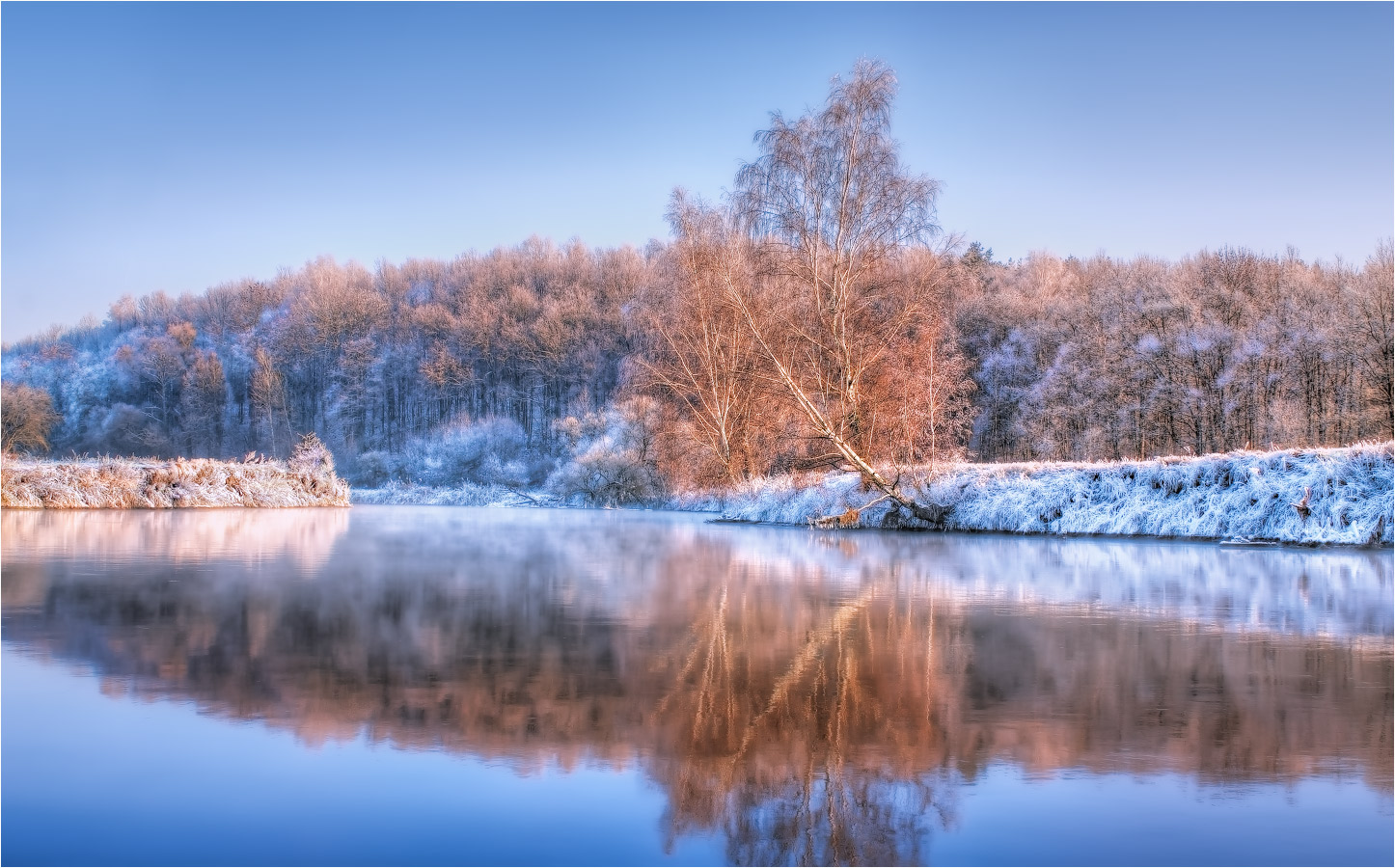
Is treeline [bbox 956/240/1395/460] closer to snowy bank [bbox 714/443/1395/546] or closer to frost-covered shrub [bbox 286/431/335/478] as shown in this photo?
snowy bank [bbox 714/443/1395/546]

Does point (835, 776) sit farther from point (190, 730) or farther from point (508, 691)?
point (190, 730)

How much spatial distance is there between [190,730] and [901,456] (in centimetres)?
1901

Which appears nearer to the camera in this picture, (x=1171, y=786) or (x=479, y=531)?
(x=1171, y=786)

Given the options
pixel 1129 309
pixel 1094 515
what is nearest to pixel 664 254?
pixel 1094 515

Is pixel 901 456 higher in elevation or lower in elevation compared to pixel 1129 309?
lower

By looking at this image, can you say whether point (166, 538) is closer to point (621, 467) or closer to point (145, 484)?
point (145, 484)

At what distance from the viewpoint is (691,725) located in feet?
14.4

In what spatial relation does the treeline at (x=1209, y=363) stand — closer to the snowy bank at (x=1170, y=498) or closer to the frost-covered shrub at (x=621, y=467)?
the frost-covered shrub at (x=621, y=467)

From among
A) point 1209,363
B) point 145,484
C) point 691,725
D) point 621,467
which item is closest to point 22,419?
point 145,484

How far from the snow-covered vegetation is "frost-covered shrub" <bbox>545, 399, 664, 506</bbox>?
33.8ft

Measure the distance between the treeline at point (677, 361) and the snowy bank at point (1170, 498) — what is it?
1.35 metres

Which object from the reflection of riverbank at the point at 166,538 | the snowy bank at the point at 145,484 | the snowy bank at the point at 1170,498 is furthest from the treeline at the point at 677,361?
the snowy bank at the point at 145,484

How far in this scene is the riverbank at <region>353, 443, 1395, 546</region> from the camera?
16.2 metres

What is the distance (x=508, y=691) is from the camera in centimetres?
499
